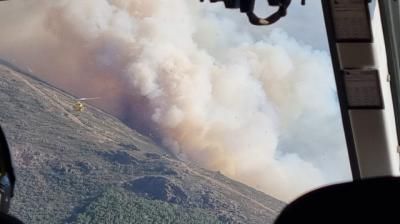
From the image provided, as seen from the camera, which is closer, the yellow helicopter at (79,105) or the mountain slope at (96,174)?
the mountain slope at (96,174)

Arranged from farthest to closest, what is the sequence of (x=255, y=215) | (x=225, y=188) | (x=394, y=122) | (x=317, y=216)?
(x=225, y=188)
(x=255, y=215)
(x=394, y=122)
(x=317, y=216)

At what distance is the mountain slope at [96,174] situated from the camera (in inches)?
147

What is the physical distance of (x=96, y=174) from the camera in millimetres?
4793

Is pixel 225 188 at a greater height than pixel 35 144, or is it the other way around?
pixel 35 144

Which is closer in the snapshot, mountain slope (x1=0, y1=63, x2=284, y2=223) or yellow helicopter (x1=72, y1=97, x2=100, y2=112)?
mountain slope (x1=0, y1=63, x2=284, y2=223)

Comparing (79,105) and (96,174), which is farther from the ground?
(79,105)

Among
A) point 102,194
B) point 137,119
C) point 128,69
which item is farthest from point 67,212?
point 128,69

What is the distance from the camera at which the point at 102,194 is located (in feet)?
13.7

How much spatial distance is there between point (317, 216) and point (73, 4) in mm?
5030

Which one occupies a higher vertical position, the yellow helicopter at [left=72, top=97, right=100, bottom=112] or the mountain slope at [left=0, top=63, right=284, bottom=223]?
the yellow helicopter at [left=72, top=97, right=100, bottom=112]

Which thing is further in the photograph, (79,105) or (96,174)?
(96,174)

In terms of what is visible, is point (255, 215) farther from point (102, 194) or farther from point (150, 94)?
point (150, 94)

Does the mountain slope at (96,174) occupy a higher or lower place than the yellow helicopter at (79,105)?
lower

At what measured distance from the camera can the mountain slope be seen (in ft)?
12.2
